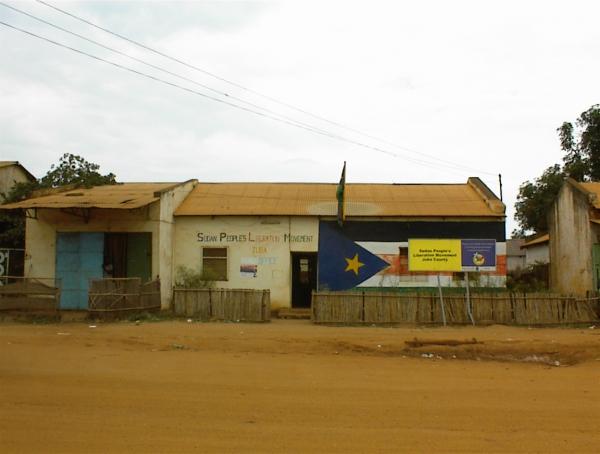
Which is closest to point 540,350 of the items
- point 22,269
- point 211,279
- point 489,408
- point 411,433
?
point 489,408

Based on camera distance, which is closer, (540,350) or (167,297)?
(540,350)

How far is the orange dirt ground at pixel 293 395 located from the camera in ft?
18.9

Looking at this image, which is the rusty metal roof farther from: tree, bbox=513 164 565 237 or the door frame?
tree, bbox=513 164 565 237

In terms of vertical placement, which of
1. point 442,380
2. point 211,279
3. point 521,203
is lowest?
point 442,380

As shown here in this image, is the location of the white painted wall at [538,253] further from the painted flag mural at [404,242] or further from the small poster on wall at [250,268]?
the small poster on wall at [250,268]

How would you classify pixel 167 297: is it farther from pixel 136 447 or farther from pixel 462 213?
pixel 136 447

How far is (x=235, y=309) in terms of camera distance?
58.7 ft

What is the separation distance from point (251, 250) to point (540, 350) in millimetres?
12147

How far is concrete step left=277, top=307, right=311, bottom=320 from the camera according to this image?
65.3ft

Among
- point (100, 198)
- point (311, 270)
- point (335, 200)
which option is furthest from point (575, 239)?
point (100, 198)

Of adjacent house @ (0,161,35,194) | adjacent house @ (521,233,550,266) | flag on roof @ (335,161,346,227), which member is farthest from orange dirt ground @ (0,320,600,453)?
adjacent house @ (521,233,550,266)

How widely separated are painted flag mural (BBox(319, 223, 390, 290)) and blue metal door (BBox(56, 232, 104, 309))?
8.20 m

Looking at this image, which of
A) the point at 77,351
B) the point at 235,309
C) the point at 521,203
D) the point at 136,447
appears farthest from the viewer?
the point at 521,203

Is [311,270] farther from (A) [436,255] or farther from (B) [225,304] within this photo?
(A) [436,255]
